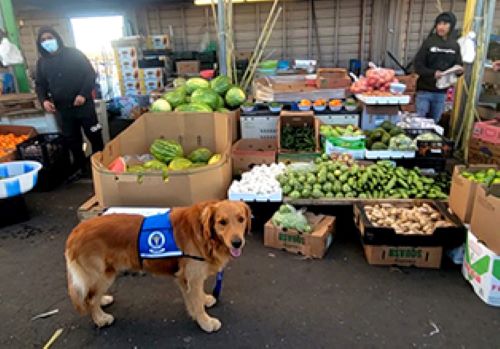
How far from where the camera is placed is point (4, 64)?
496 centimetres

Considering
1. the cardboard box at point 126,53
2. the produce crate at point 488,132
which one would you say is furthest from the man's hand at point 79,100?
the produce crate at point 488,132

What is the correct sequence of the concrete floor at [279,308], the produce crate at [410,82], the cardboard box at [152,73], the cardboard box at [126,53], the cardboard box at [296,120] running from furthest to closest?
the cardboard box at [152,73] < the cardboard box at [126,53] < the produce crate at [410,82] < the cardboard box at [296,120] < the concrete floor at [279,308]

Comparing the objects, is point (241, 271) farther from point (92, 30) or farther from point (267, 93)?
point (92, 30)

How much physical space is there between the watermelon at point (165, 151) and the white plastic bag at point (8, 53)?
270cm

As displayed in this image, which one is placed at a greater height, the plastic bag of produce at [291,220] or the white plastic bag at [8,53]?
the white plastic bag at [8,53]

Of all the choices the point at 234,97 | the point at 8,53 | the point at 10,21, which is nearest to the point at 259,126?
the point at 234,97

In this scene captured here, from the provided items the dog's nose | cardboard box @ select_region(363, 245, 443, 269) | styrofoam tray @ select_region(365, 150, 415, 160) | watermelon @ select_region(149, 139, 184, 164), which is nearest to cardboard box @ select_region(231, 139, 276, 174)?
watermelon @ select_region(149, 139, 184, 164)

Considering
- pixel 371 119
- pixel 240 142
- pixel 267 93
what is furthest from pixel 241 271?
pixel 267 93

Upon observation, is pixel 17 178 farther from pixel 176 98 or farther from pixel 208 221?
pixel 208 221

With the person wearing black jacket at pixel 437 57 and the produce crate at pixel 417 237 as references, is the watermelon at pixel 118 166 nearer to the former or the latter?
the produce crate at pixel 417 237

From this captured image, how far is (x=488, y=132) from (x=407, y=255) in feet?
7.74

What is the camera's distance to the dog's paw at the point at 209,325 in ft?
7.09

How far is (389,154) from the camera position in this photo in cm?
358

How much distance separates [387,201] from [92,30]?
37.9 ft
